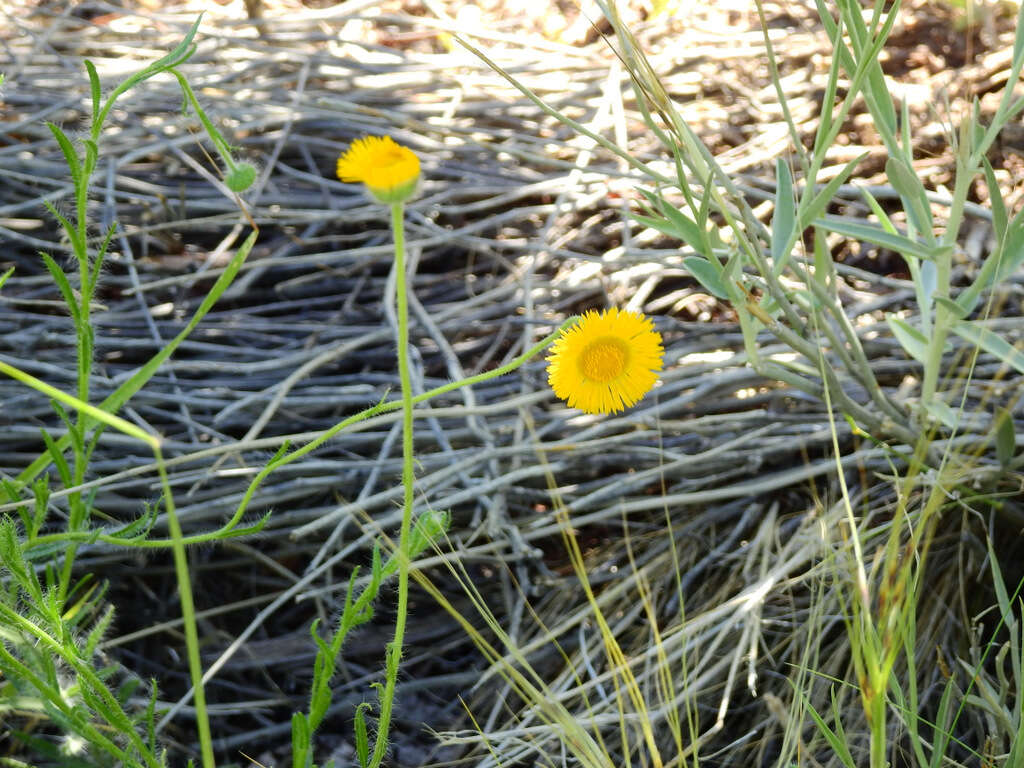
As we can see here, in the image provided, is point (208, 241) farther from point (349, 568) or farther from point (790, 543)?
point (790, 543)

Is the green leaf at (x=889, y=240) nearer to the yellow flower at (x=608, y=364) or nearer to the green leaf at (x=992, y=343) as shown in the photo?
the green leaf at (x=992, y=343)

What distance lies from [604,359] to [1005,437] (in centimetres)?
42

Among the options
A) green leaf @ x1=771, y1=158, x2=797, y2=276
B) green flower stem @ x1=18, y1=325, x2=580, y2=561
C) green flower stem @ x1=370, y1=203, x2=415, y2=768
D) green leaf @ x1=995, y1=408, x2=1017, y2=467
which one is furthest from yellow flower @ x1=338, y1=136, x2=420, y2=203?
green leaf @ x1=995, y1=408, x2=1017, y2=467

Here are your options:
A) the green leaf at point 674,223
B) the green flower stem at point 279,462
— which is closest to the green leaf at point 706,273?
the green leaf at point 674,223

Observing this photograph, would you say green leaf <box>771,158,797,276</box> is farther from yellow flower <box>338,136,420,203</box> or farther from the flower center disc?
yellow flower <box>338,136,420,203</box>

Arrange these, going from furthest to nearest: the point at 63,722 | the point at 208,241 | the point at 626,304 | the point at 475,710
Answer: the point at 208,241 < the point at 626,304 < the point at 475,710 < the point at 63,722

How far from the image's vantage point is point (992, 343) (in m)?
0.91

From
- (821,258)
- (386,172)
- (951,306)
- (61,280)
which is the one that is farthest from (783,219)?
(61,280)

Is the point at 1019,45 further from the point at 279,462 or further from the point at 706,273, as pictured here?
the point at 279,462

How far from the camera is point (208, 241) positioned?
151 centimetres

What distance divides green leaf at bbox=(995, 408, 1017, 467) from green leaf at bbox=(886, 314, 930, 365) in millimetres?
87

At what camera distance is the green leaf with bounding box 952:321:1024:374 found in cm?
87

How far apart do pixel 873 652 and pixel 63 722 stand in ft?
1.91

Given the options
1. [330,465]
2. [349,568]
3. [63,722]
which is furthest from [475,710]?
[63,722]
